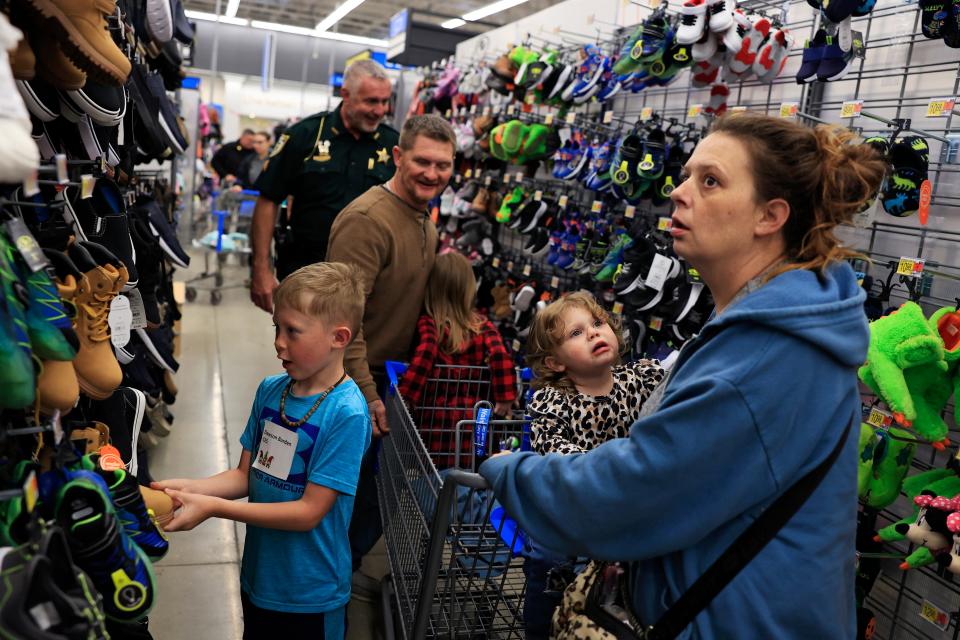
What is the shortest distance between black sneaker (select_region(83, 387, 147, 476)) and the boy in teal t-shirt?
31 cm

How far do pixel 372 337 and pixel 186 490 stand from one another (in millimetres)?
1183

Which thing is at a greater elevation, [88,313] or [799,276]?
[799,276]

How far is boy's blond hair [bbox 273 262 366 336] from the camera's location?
1795 millimetres

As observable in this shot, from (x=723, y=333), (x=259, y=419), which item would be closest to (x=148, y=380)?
(x=259, y=419)

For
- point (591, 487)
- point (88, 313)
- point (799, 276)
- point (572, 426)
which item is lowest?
point (572, 426)

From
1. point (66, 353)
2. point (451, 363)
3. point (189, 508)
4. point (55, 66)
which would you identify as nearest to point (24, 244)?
point (66, 353)

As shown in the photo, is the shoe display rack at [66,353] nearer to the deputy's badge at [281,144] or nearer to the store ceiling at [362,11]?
the deputy's badge at [281,144]

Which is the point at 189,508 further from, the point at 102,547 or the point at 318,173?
the point at 318,173

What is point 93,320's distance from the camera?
1.47 meters

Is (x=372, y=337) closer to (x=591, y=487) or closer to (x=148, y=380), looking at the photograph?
(x=148, y=380)

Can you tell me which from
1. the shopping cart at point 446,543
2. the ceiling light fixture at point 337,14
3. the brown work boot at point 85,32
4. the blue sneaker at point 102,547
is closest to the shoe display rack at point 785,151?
the shopping cart at point 446,543

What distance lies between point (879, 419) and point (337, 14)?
54.8 feet

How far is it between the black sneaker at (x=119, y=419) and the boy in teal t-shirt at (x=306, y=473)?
31cm

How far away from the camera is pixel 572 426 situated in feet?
6.95
